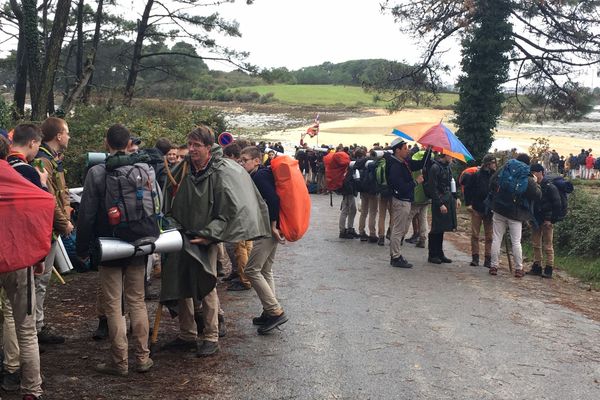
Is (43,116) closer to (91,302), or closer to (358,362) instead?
(91,302)

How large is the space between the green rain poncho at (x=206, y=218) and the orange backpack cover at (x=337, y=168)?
727 centimetres

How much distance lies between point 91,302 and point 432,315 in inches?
154

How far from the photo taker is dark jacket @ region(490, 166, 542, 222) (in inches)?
381

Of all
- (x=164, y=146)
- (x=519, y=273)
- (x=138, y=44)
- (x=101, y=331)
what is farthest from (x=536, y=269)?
(x=138, y=44)

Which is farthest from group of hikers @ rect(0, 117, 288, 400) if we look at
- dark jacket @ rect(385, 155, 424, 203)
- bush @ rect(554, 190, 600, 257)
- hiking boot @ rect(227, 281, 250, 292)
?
bush @ rect(554, 190, 600, 257)

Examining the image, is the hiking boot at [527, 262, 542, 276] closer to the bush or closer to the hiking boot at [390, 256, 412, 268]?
the hiking boot at [390, 256, 412, 268]

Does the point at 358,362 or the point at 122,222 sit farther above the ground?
the point at 122,222

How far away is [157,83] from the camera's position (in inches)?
1122

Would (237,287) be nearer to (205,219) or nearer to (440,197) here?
(205,219)

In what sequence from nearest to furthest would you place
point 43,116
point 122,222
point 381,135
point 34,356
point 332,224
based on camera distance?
1. point 34,356
2. point 122,222
3. point 43,116
4. point 332,224
5. point 381,135

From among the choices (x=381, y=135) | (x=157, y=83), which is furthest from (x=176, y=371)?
(x=381, y=135)

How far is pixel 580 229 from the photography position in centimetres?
1276

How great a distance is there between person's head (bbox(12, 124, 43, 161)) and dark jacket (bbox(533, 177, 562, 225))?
779 cm

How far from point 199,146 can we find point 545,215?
665cm
